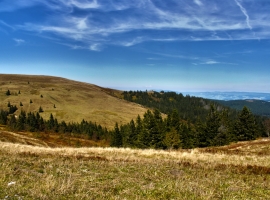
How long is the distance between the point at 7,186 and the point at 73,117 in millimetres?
197773

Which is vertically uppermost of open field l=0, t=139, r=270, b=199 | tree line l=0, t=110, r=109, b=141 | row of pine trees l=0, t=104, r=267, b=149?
open field l=0, t=139, r=270, b=199

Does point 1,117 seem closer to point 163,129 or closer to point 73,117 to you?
point 73,117

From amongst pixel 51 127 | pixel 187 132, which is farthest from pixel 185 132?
pixel 51 127

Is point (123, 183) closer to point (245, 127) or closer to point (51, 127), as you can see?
point (245, 127)

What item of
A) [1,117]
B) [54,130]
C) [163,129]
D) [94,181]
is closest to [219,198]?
[94,181]

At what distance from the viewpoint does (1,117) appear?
165125 mm

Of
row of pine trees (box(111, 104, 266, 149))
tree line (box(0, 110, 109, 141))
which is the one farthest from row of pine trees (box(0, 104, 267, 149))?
tree line (box(0, 110, 109, 141))

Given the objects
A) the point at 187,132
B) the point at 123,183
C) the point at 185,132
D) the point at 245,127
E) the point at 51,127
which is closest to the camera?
the point at 123,183

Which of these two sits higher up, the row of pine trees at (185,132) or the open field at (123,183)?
the open field at (123,183)

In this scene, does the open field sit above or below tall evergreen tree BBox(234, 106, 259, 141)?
above

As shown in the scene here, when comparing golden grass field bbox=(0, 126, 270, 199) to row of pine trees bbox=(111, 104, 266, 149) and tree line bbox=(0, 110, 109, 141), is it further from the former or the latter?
tree line bbox=(0, 110, 109, 141)

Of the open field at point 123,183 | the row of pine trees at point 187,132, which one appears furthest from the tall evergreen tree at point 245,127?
the open field at point 123,183

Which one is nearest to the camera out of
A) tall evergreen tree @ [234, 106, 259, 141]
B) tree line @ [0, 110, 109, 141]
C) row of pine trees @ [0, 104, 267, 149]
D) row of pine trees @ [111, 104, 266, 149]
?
row of pine trees @ [111, 104, 266, 149]

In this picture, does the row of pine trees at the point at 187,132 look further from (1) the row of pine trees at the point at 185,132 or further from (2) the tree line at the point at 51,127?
(2) the tree line at the point at 51,127
